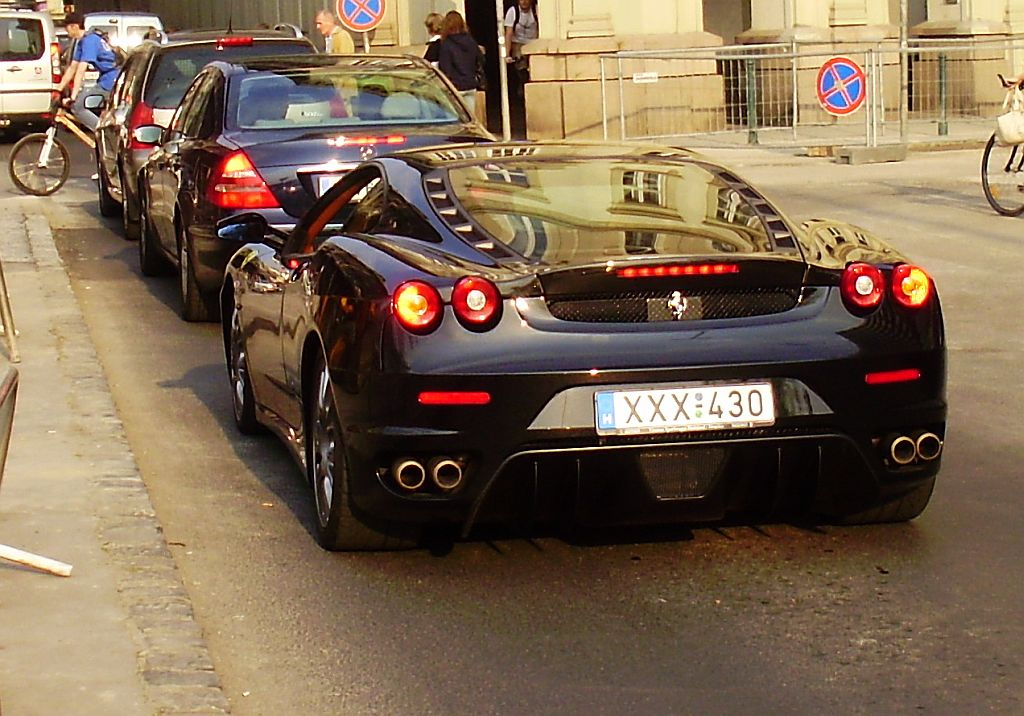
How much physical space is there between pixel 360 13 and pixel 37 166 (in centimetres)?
532

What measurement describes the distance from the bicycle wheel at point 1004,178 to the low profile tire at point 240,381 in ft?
30.6

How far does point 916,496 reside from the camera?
683 centimetres

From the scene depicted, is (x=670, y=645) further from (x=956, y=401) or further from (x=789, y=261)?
(x=956, y=401)

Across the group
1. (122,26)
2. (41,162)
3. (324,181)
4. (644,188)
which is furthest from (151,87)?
(122,26)

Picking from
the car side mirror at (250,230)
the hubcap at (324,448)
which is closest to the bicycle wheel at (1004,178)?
the car side mirror at (250,230)

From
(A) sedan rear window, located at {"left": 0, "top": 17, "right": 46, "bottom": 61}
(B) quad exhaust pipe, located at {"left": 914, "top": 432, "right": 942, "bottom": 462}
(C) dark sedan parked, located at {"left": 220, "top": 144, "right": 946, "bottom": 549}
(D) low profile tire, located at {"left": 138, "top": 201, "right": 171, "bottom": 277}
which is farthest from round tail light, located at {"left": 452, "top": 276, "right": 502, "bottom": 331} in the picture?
(A) sedan rear window, located at {"left": 0, "top": 17, "right": 46, "bottom": 61}

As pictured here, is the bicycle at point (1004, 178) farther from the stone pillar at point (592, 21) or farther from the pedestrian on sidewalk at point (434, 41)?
the stone pillar at point (592, 21)

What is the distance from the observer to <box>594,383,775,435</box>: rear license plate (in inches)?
239

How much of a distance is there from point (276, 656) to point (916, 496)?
7.46 feet

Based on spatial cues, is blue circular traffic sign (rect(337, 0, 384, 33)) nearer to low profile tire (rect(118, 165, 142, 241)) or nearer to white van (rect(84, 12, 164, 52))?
low profile tire (rect(118, 165, 142, 241))

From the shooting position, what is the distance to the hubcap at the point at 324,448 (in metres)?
6.72

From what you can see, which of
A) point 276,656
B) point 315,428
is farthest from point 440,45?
point 276,656

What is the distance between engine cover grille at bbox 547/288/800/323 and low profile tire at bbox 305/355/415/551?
0.86m

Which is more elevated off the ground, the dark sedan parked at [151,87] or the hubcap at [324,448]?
the dark sedan parked at [151,87]
